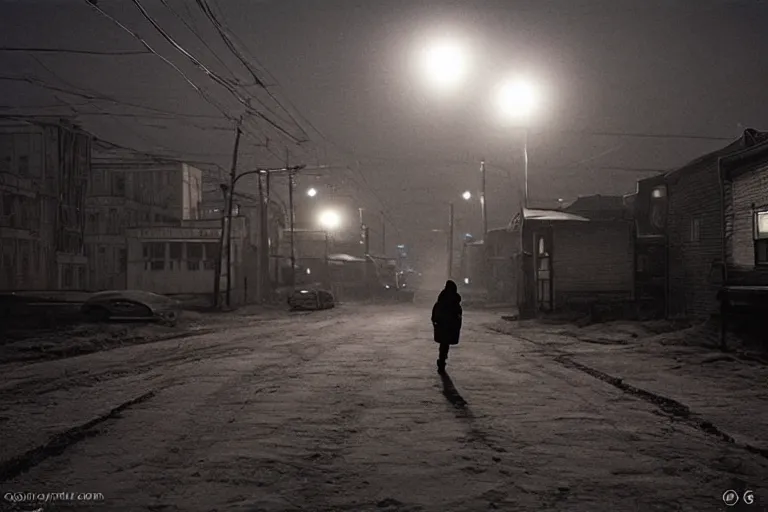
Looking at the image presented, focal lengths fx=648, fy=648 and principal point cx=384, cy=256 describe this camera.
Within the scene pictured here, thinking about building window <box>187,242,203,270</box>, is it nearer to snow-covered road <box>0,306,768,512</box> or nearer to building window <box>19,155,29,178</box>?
building window <box>19,155,29,178</box>

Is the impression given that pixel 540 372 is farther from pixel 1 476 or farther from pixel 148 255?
pixel 148 255

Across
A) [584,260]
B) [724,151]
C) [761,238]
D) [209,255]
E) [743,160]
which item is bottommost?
[584,260]

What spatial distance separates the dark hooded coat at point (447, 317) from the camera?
12.4 metres

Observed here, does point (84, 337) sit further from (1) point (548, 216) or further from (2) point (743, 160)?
(1) point (548, 216)

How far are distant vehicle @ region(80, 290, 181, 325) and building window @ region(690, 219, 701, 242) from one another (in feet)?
69.0

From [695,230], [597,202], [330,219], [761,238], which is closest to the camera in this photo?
[761,238]

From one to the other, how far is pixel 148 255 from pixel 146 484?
4151 centimetres

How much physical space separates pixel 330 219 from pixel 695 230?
7913cm

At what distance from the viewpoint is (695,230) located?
25656mm

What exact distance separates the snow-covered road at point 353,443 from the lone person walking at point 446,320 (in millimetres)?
604

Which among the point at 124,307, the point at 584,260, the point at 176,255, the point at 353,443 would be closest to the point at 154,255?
the point at 176,255

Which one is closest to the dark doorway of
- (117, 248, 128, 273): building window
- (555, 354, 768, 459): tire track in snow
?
(555, 354, 768, 459): tire track in snow

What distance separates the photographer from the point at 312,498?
16.7ft

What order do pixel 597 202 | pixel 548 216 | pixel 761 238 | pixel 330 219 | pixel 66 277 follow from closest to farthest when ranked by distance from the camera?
pixel 761 238, pixel 548 216, pixel 66 277, pixel 597 202, pixel 330 219
